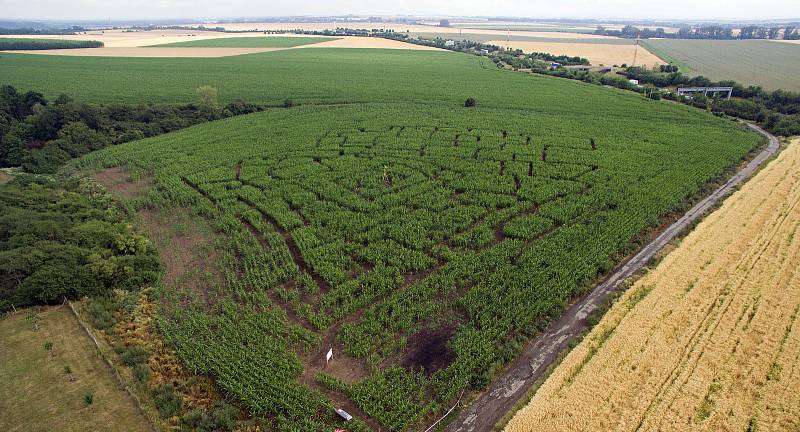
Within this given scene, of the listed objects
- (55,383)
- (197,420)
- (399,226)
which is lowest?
(197,420)

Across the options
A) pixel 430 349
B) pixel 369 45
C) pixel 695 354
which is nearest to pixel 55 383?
pixel 430 349

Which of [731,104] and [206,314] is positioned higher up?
[731,104]

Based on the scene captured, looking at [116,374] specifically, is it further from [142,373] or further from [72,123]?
[72,123]

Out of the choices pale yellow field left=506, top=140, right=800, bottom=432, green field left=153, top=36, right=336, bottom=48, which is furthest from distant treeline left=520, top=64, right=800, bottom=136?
green field left=153, top=36, right=336, bottom=48

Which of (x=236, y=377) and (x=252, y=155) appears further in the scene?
(x=252, y=155)

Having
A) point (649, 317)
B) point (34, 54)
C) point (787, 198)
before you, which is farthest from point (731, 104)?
point (34, 54)

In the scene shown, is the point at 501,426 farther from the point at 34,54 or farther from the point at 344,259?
the point at 34,54
